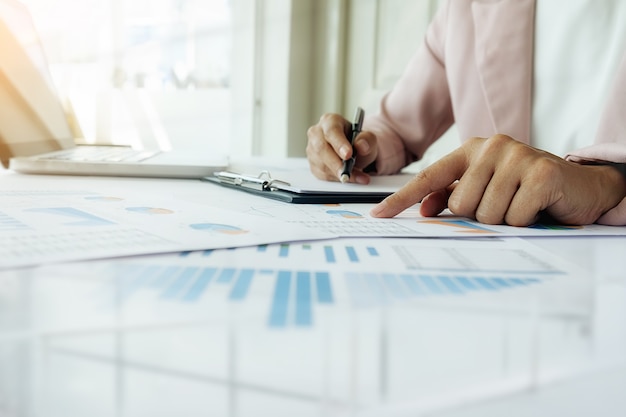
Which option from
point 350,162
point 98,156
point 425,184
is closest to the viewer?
point 425,184

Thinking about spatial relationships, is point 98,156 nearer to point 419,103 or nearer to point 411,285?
point 419,103

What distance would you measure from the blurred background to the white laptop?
4.93 ft

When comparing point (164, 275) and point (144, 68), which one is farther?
point (144, 68)

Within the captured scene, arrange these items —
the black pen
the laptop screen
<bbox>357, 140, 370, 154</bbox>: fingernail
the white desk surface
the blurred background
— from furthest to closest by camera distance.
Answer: the blurred background
the laptop screen
<bbox>357, 140, 370, 154</bbox>: fingernail
the black pen
the white desk surface

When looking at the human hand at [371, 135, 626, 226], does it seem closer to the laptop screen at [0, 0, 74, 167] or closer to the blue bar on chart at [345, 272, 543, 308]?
the blue bar on chart at [345, 272, 543, 308]

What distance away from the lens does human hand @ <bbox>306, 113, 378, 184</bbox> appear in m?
0.80

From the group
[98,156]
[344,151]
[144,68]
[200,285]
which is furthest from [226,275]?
[144,68]

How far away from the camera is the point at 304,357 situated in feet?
0.65

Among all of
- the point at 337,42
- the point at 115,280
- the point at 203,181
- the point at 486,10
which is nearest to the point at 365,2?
the point at 337,42

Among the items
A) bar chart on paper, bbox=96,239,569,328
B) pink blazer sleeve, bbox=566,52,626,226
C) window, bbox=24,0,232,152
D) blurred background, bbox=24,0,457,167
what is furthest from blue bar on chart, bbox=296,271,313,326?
window, bbox=24,0,232,152

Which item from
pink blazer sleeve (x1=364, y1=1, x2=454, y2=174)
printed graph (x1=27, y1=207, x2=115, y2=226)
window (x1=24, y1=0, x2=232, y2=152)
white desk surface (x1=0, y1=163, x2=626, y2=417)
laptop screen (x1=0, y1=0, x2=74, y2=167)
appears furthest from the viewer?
window (x1=24, y1=0, x2=232, y2=152)

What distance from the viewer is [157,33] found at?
3.12 m

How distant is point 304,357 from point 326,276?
106 millimetres

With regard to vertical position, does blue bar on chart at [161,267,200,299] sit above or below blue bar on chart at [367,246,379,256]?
above
